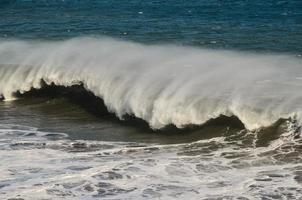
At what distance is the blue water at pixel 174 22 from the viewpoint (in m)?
27.1

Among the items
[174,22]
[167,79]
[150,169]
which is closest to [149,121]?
[167,79]

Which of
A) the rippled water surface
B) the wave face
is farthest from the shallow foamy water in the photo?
the wave face

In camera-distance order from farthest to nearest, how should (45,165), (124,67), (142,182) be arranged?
(124,67)
(45,165)
(142,182)

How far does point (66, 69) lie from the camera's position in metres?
18.9

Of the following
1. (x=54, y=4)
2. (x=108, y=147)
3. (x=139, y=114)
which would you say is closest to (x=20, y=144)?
(x=108, y=147)

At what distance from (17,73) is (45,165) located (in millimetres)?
9446

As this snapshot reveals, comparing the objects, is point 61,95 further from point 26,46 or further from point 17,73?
point 26,46

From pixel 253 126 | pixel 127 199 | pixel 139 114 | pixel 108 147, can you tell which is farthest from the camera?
pixel 139 114

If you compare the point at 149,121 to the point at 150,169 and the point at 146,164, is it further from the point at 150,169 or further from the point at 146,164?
the point at 150,169

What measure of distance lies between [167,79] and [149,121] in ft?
6.30

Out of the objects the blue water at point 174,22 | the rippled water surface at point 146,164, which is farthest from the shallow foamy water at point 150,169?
the blue water at point 174,22

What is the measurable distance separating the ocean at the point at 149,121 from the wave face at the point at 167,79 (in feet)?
0.11

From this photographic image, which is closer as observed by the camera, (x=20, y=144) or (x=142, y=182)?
(x=142, y=182)

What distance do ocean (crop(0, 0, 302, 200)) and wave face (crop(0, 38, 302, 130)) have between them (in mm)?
34
